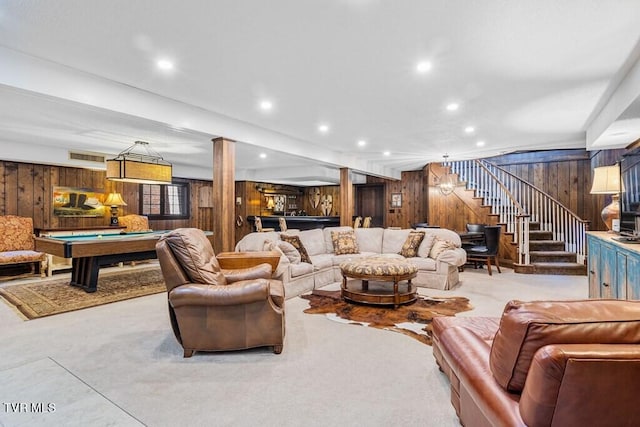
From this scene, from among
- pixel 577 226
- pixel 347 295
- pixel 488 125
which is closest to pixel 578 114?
pixel 488 125

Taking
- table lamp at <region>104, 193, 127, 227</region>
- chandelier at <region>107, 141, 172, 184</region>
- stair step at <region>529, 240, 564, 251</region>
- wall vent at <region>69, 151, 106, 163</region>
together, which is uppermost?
wall vent at <region>69, 151, 106, 163</region>

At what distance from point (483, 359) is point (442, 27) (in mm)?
2232

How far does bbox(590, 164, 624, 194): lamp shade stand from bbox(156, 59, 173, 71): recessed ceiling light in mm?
4728

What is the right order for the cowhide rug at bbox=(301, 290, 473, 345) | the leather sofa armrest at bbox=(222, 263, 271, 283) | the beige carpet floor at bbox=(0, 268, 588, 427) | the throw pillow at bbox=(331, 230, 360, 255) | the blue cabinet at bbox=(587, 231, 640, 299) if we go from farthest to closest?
1. the throw pillow at bbox=(331, 230, 360, 255)
2. the cowhide rug at bbox=(301, 290, 473, 345)
3. the leather sofa armrest at bbox=(222, 263, 271, 283)
4. the blue cabinet at bbox=(587, 231, 640, 299)
5. the beige carpet floor at bbox=(0, 268, 588, 427)

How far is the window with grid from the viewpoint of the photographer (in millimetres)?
8527

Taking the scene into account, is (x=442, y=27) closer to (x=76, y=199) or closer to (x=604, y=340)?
(x=604, y=340)

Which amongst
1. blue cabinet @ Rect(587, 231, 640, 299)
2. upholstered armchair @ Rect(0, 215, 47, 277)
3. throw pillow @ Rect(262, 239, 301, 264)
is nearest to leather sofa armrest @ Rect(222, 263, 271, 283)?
throw pillow @ Rect(262, 239, 301, 264)

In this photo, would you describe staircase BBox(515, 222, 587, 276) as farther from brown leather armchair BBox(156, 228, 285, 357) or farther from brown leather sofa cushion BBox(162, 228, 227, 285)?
brown leather sofa cushion BBox(162, 228, 227, 285)

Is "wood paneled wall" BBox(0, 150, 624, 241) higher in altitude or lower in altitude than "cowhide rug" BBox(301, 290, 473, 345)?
higher

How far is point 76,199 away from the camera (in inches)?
283

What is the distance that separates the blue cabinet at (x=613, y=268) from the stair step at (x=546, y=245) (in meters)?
3.05

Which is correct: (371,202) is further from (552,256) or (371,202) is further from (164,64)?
(164,64)

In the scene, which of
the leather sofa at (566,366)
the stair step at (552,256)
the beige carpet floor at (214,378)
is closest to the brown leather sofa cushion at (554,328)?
the leather sofa at (566,366)

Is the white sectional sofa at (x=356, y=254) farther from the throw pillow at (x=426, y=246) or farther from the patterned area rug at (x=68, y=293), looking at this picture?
the patterned area rug at (x=68, y=293)
